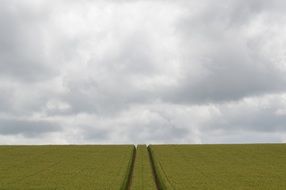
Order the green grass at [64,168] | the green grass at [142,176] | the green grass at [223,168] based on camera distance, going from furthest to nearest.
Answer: the green grass at [64,168]
the green grass at [223,168]
the green grass at [142,176]

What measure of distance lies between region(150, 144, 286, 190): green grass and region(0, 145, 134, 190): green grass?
4.75 meters

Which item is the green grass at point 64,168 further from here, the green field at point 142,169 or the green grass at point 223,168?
the green grass at point 223,168

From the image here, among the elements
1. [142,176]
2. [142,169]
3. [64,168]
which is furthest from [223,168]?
[64,168]

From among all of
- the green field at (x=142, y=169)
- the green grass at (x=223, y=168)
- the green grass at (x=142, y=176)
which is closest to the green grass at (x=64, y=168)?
the green field at (x=142, y=169)

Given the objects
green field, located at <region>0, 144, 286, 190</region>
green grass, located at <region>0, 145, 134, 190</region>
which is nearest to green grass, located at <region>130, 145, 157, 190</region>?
green field, located at <region>0, 144, 286, 190</region>

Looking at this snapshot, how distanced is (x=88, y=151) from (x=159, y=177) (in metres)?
36.7

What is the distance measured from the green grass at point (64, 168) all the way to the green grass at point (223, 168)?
475cm

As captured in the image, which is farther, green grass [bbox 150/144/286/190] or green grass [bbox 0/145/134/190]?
green grass [bbox 0/145/134/190]

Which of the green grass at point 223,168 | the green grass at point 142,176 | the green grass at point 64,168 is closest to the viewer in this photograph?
the green grass at point 142,176

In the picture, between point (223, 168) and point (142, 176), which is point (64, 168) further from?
point (223, 168)

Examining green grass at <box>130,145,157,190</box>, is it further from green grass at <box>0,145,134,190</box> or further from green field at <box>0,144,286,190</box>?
green grass at <box>0,145,134,190</box>

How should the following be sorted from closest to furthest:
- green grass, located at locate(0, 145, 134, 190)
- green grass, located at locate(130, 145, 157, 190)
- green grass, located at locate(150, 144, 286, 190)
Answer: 1. green grass, located at locate(130, 145, 157, 190)
2. green grass, located at locate(150, 144, 286, 190)
3. green grass, located at locate(0, 145, 134, 190)

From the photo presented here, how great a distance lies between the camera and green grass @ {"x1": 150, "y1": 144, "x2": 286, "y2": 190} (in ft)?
142

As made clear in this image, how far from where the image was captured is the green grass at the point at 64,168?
4394cm
